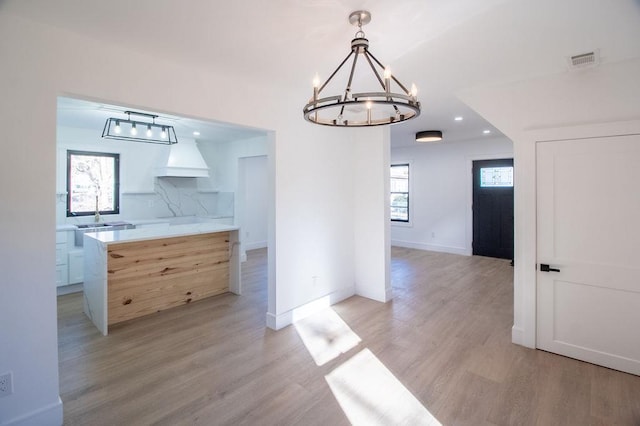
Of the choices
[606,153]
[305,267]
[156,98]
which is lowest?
[305,267]

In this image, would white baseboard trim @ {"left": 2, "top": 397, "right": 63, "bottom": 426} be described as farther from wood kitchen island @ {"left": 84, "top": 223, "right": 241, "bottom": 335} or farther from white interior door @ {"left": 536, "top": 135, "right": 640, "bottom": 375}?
white interior door @ {"left": 536, "top": 135, "right": 640, "bottom": 375}

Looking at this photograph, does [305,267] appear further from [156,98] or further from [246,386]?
[156,98]

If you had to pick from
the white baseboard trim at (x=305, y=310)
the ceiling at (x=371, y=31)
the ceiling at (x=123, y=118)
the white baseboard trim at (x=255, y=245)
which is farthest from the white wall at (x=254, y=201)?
the ceiling at (x=371, y=31)

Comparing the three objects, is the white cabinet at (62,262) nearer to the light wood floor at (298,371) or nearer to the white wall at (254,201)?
the light wood floor at (298,371)

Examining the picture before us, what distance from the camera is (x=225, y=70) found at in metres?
2.68

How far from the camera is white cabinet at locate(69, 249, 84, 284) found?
4.60m

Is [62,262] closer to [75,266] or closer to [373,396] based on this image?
[75,266]

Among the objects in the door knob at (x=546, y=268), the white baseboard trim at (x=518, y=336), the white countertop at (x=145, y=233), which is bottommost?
the white baseboard trim at (x=518, y=336)

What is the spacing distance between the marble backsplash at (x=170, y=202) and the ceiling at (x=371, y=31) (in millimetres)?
4362

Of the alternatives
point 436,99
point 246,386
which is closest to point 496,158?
point 436,99

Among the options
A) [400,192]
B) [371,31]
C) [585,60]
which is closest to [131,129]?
[371,31]

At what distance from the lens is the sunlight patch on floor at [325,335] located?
2.88 m

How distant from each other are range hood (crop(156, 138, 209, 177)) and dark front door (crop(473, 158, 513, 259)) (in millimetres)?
5776

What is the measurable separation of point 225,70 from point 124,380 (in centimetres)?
264
